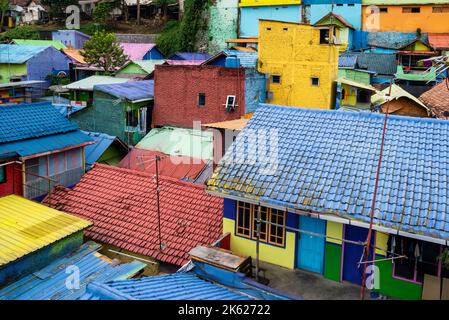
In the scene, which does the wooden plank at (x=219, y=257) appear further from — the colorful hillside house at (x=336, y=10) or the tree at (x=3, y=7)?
the tree at (x=3, y=7)

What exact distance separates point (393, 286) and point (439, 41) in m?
34.2

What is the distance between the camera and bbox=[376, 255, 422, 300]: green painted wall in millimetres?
9555

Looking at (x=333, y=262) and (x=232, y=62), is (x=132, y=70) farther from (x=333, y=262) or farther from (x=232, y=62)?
(x=333, y=262)

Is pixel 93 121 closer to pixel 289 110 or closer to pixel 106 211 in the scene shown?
pixel 106 211

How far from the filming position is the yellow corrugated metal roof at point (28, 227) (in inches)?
466

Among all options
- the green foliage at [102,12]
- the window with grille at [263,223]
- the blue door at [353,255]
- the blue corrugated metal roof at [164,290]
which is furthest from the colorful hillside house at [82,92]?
the green foliage at [102,12]

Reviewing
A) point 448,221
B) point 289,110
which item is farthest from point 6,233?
point 448,221

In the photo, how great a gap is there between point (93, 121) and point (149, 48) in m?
20.3

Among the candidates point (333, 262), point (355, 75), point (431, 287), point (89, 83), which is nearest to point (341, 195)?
point (333, 262)

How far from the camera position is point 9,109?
1720 cm

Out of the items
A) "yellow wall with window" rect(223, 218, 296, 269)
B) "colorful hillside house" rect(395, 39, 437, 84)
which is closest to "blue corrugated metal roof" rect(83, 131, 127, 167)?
"yellow wall with window" rect(223, 218, 296, 269)

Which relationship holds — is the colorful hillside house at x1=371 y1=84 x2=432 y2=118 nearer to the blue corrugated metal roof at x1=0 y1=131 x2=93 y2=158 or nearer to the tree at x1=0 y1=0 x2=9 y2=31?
the blue corrugated metal roof at x1=0 y1=131 x2=93 y2=158

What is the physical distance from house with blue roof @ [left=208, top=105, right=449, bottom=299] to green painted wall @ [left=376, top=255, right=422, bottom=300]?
0.06ft

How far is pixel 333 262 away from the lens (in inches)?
407
